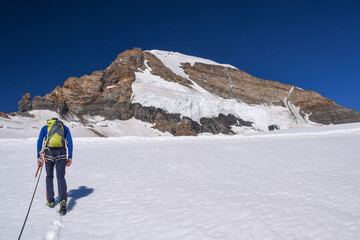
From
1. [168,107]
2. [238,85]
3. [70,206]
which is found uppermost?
[238,85]

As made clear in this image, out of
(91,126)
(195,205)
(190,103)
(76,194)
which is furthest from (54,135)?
(190,103)

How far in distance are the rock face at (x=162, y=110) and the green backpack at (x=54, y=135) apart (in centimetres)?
5528

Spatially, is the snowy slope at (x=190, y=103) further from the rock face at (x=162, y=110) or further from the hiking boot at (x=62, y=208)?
the hiking boot at (x=62, y=208)

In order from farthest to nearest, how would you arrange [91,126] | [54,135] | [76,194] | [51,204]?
[91,126] → [76,194] → [54,135] → [51,204]

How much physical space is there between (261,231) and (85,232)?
8.79 feet

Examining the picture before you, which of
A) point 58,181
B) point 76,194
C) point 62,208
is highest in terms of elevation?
point 58,181

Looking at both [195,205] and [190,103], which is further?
[190,103]

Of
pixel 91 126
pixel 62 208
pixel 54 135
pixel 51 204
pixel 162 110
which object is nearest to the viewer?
pixel 62 208

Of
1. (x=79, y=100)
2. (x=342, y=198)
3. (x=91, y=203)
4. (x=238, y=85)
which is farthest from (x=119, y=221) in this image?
(x=238, y=85)

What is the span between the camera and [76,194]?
18.9 feet

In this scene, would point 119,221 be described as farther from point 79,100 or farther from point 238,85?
point 238,85

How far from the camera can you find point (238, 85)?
354 ft

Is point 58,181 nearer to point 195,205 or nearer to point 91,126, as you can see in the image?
point 195,205

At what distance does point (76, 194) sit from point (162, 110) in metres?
61.8
